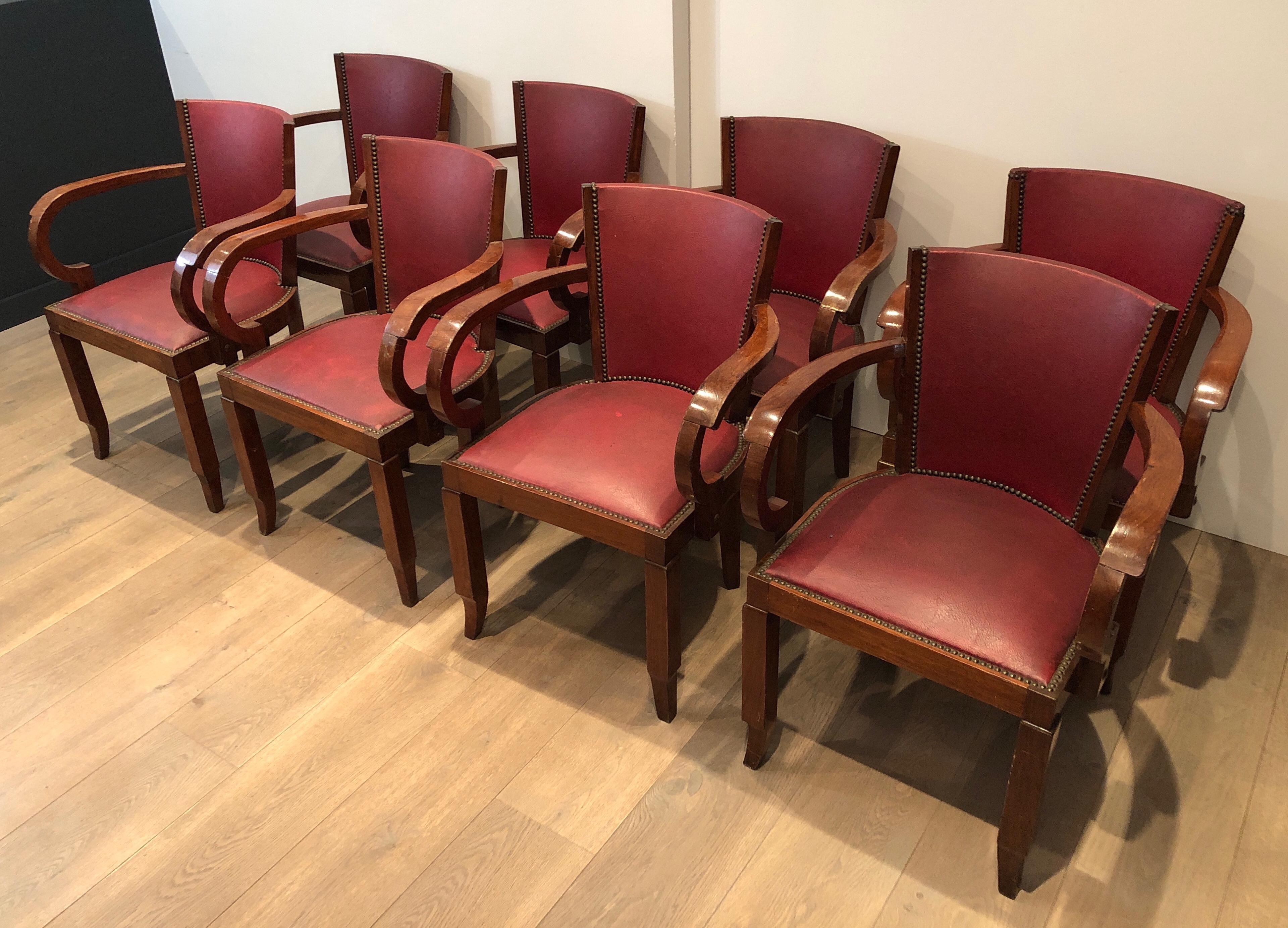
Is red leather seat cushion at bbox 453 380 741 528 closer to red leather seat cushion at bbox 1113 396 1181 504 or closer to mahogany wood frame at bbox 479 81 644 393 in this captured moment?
mahogany wood frame at bbox 479 81 644 393

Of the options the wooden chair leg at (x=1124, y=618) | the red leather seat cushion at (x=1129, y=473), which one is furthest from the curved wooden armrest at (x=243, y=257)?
the wooden chair leg at (x=1124, y=618)

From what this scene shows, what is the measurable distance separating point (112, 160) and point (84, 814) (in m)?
3.03

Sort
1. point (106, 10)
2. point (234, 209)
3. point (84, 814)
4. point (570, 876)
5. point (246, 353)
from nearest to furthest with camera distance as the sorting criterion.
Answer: point (570, 876) → point (84, 814) → point (246, 353) → point (234, 209) → point (106, 10)

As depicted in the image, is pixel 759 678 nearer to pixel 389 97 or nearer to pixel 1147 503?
pixel 1147 503

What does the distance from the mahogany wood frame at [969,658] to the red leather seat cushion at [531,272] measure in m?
0.82

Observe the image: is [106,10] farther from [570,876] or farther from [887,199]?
[570,876]

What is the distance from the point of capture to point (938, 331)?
1.71 m

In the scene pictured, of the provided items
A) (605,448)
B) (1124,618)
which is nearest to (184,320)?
(605,448)

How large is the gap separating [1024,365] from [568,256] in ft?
3.94

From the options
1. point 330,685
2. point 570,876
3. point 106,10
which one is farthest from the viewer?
point 106,10

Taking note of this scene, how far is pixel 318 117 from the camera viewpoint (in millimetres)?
3105

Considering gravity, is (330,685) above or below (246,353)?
below

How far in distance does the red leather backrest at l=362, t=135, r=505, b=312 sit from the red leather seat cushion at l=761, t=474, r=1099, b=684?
42.7 inches

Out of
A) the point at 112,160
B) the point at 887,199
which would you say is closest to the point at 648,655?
the point at 887,199
